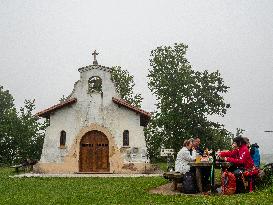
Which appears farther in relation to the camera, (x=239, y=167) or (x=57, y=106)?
(x=57, y=106)

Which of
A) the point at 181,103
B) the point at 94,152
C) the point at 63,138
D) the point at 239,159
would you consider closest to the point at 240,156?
the point at 239,159

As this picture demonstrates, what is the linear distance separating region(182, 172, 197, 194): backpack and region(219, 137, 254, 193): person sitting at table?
1163 millimetres

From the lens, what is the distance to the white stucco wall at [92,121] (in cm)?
2208

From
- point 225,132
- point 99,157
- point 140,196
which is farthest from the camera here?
point 225,132

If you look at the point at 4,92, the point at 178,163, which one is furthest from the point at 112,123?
the point at 4,92

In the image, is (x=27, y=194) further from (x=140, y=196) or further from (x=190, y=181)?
(x=190, y=181)

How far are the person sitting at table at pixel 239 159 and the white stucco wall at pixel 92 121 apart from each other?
1158 centimetres

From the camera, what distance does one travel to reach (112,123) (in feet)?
73.0

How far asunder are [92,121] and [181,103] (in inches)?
658

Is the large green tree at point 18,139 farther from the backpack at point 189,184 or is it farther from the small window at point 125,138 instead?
the backpack at point 189,184

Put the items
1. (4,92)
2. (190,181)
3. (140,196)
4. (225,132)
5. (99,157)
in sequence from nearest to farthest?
1. (140,196)
2. (190,181)
3. (99,157)
4. (225,132)
5. (4,92)

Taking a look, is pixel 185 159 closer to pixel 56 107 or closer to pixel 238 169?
pixel 238 169

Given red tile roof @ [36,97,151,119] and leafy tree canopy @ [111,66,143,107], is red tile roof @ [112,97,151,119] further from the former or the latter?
leafy tree canopy @ [111,66,143,107]

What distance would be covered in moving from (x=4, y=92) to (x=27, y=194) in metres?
45.8
